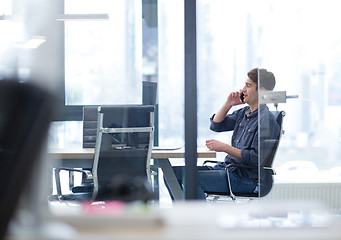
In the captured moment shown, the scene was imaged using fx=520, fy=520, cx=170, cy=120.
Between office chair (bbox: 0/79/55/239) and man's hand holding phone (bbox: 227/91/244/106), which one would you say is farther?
man's hand holding phone (bbox: 227/91/244/106)

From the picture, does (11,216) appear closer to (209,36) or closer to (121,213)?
(121,213)

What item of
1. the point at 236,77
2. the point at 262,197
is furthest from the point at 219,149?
the point at 236,77

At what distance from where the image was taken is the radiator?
3504 mm

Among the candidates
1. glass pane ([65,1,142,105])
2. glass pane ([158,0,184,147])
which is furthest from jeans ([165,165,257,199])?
glass pane ([65,1,142,105])

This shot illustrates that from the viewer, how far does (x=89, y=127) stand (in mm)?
4445

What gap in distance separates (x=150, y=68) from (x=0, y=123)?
425 centimetres

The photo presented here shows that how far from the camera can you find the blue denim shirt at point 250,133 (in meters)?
3.47

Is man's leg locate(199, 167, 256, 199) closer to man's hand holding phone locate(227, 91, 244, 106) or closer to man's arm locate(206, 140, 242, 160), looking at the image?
man's arm locate(206, 140, 242, 160)

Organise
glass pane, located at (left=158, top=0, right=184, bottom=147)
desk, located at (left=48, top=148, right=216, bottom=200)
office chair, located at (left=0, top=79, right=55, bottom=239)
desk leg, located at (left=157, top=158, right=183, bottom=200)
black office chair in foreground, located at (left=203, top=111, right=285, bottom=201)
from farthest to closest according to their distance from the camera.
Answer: glass pane, located at (left=158, top=0, right=184, bottom=147)
desk leg, located at (left=157, top=158, right=183, bottom=200)
desk, located at (left=48, top=148, right=216, bottom=200)
black office chair in foreground, located at (left=203, top=111, right=285, bottom=201)
office chair, located at (left=0, top=79, right=55, bottom=239)

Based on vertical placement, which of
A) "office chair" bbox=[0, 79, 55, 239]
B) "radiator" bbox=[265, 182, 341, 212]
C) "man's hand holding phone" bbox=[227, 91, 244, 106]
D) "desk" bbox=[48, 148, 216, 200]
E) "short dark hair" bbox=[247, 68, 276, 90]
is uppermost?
"short dark hair" bbox=[247, 68, 276, 90]

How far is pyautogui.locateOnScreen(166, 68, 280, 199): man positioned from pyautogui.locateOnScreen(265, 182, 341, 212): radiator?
0.08 meters

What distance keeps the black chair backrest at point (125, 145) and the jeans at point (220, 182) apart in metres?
0.43

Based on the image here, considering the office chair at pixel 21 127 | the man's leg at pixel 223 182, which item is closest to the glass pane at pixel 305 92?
the man's leg at pixel 223 182

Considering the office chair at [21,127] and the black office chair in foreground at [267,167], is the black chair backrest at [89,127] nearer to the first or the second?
the black office chair in foreground at [267,167]
